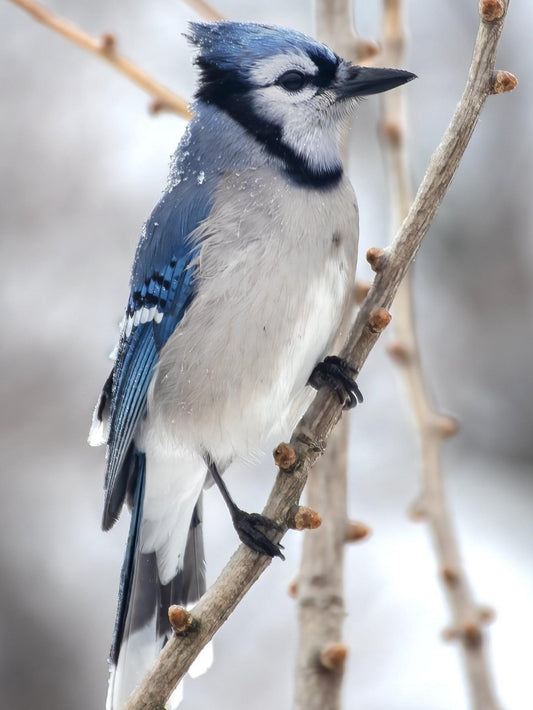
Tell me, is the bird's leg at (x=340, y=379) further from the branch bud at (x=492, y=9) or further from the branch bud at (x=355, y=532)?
the branch bud at (x=492, y=9)

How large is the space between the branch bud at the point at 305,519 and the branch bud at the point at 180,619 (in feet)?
0.78

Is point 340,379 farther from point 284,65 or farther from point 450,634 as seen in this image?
point 284,65

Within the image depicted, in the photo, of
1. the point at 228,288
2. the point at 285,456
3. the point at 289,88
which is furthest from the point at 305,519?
the point at 289,88

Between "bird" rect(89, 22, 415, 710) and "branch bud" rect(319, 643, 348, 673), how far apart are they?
34 centimetres

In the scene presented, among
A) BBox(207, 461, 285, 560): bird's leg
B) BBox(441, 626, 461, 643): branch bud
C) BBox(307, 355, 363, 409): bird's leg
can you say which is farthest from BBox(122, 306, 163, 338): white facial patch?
BBox(441, 626, 461, 643): branch bud

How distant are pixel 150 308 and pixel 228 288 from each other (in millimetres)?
231

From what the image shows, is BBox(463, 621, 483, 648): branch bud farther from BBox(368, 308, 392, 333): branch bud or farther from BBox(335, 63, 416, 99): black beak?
BBox(335, 63, 416, 99): black beak

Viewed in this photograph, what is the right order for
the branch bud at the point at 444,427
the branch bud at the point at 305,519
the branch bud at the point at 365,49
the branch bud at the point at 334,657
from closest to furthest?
the branch bud at the point at 305,519, the branch bud at the point at 334,657, the branch bud at the point at 444,427, the branch bud at the point at 365,49

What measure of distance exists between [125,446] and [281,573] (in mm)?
1856

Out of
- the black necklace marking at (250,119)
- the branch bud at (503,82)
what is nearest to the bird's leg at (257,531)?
the black necklace marking at (250,119)

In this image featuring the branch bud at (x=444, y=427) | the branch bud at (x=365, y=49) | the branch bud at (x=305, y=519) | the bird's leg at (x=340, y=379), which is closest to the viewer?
the branch bud at (x=305, y=519)

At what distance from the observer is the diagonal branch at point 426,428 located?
1898 mm

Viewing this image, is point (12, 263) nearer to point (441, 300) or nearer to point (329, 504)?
point (441, 300)

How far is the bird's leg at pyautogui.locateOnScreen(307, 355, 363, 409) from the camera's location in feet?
6.30
